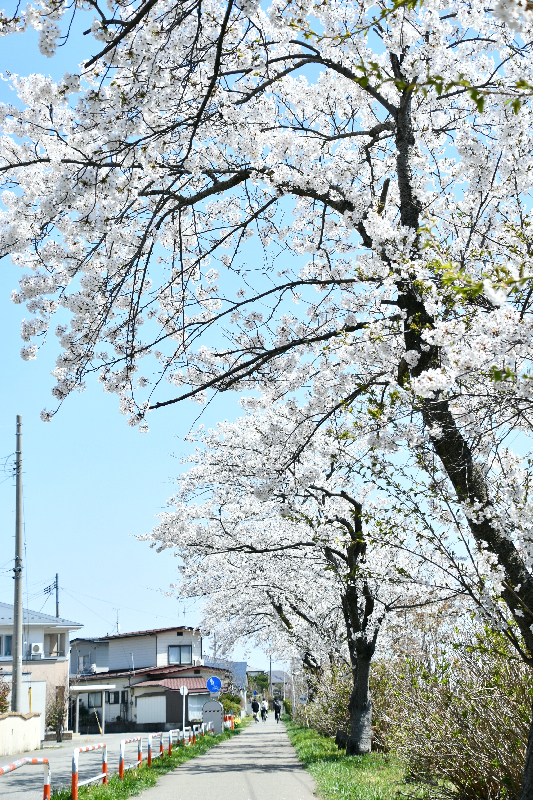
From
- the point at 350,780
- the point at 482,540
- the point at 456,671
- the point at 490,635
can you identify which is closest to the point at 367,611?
the point at 350,780

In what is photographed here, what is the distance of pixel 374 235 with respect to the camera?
20.6 ft

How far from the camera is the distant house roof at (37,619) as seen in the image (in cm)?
3306

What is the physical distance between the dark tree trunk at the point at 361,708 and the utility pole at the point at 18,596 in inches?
455

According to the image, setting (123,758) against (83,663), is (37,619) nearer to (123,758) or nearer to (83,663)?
(83,663)

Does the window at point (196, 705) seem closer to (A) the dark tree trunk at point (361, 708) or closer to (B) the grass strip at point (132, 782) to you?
(B) the grass strip at point (132, 782)

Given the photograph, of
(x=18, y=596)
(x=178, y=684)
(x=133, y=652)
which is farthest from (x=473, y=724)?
(x=133, y=652)

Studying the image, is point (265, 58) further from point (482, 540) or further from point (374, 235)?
A: point (482, 540)

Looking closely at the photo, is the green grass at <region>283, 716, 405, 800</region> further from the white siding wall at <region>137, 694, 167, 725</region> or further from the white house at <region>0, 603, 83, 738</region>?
the white siding wall at <region>137, 694, 167, 725</region>

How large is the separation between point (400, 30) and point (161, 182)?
273 centimetres

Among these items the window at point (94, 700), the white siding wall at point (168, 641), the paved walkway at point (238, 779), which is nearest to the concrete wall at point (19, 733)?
the paved walkway at point (238, 779)

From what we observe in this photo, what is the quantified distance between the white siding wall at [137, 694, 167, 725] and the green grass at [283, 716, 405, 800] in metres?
25.6

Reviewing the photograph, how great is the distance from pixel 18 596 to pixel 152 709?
20.7 m

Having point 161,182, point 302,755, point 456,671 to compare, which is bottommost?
point 302,755

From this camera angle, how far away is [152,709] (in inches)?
1570
